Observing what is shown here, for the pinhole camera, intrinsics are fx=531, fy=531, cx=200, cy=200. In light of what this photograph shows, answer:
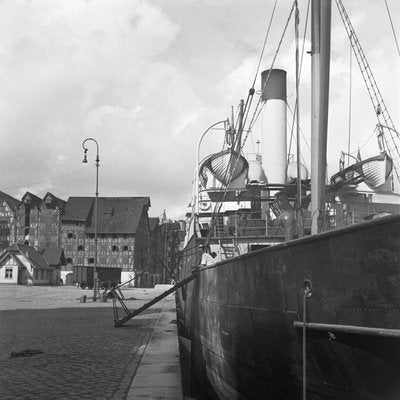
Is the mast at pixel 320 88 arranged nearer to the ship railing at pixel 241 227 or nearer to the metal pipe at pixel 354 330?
the metal pipe at pixel 354 330

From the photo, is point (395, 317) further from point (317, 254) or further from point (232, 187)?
point (232, 187)

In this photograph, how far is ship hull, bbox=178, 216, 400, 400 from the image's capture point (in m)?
3.96

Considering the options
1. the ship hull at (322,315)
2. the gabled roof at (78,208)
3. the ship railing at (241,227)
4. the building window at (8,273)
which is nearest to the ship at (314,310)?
the ship hull at (322,315)

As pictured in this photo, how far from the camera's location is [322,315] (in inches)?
181

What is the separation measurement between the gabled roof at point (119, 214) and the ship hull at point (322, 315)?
227 ft

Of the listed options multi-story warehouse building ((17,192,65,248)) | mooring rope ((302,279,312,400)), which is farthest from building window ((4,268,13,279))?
mooring rope ((302,279,312,400))

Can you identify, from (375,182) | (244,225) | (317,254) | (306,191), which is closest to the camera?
(317,254)

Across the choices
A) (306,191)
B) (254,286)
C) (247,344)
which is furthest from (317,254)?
(306,191)

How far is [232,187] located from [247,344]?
9023 mm

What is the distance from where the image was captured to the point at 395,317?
3.85 metres

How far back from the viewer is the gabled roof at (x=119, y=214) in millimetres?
75875

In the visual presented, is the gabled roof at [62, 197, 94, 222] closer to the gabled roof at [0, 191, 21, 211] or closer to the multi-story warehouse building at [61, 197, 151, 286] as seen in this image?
the multi-story warehouse building at [61, 197, 151, 286]

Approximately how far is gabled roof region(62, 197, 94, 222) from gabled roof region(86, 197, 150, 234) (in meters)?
1.18

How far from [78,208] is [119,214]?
650 centimetres
